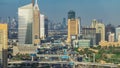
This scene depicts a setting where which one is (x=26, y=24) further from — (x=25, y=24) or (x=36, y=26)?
(x=36, y=26)

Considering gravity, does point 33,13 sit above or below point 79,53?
above

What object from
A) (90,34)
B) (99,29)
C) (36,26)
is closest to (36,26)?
(36,26)

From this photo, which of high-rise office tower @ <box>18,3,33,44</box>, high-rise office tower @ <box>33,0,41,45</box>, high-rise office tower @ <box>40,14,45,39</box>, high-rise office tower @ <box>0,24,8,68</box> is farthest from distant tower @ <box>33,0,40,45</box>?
high-rise office tower @ <box>0,24,8,68</box>

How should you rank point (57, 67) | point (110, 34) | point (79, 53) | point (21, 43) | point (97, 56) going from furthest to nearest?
point (110, 34), point (21, 43), point (79, 53), point (97, 56), point (57, 67)

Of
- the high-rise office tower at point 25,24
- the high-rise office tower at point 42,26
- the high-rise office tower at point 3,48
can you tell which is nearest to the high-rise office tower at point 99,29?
the high-rise office tower at point 42,26

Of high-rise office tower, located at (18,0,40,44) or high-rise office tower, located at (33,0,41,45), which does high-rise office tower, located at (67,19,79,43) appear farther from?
high-rise office tower, located at (18,0,40,44)

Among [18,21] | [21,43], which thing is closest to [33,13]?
[18,21]

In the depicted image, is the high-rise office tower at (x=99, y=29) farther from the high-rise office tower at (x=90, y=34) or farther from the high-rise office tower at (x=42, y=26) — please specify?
the high-rise office tower at (x=42, y=26)

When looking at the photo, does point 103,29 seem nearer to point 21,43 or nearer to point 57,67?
point 21,43
